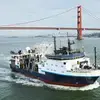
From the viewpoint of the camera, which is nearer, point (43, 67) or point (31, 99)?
point (31, 99)

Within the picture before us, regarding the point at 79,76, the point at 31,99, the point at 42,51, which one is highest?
the point at 42,51

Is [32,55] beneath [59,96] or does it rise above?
above

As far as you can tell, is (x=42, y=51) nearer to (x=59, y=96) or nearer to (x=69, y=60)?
(x=69, y=60)

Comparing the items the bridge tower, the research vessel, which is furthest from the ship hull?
the bridge tower

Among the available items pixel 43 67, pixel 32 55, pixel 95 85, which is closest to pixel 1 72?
pixel 32 55

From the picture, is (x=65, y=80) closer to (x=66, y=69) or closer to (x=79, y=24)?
(x=66, y=69)

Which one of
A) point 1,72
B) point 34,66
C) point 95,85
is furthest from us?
point 1,72

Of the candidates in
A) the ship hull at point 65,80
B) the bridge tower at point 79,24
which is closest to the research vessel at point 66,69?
the ship hull at point 65,80

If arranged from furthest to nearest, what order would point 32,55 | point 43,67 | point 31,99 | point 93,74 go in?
point 32,55
point 43,67
point 93,74
point 31,99

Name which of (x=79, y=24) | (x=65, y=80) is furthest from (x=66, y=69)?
(x=79, y=24)

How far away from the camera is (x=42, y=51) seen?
31.8 meters

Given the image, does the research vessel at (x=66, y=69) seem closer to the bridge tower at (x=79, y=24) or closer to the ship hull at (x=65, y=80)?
the ship hull at (x=65, y=80)

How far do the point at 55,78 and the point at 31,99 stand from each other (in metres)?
4.28

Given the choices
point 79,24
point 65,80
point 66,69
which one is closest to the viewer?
point 66,69
